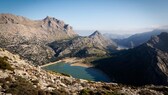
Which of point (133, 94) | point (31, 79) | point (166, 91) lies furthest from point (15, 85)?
point (166, 91)

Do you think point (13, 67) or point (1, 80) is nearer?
point (1, 80)

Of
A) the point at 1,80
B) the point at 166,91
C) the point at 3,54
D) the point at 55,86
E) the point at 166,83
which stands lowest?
the point at 166,83

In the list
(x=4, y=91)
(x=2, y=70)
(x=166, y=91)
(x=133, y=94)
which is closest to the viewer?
(x=4, y=91)

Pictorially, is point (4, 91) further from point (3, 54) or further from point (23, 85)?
point (3, 54)

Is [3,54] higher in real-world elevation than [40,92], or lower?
higher

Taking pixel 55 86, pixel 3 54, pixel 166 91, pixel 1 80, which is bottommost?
pixel 166 91

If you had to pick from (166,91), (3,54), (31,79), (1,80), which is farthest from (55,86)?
(166,91)

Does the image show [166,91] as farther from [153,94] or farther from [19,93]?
[19,93]

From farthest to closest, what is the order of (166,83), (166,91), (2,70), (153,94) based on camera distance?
(166,83) < (166,91) < (153,94) < (2,70)

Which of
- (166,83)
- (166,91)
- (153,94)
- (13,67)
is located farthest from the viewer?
(166,83)
